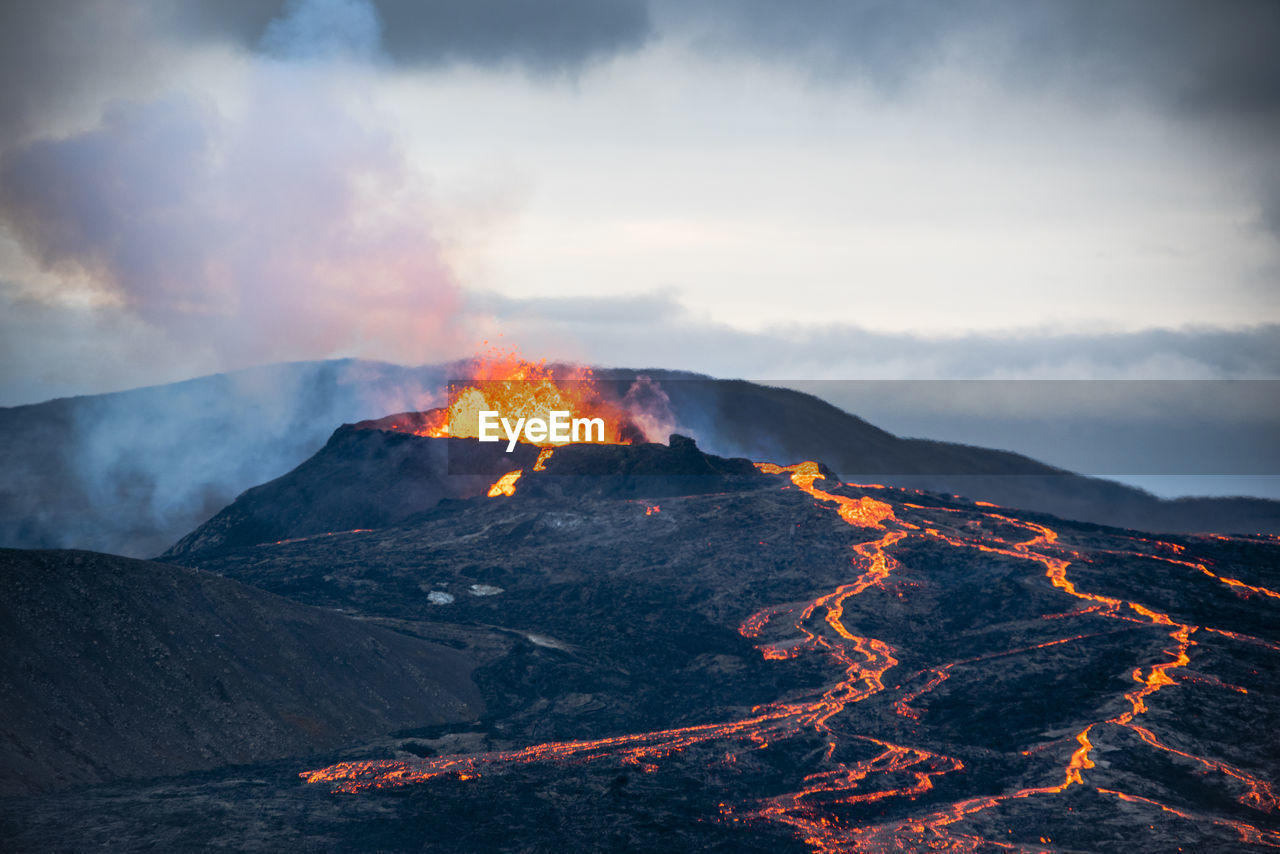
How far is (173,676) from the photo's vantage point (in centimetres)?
3769

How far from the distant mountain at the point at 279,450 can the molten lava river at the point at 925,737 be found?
51295 mm

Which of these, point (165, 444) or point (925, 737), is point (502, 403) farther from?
point (925, 737)

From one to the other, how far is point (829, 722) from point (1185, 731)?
476 inches

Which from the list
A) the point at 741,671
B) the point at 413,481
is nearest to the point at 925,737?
the point at 741,671

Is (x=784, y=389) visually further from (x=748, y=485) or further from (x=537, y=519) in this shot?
(x=537, y=519)

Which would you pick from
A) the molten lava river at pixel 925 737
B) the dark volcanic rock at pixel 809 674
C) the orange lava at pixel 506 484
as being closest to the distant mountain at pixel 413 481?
the orange lava at pixel 506 484

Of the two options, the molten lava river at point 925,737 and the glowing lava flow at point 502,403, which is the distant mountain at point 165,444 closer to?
the glowing lava flow at point 502,403

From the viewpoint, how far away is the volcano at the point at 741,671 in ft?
A: 102

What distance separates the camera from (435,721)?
142 feet

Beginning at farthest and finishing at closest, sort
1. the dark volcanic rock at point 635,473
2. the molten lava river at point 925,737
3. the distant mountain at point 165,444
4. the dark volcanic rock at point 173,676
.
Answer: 1. the distant mountain at point 165,444
2. the dark volcanic rock at point 635,473
3. the dark volcanic rock at point 173,676
4. the molten lava river at point 925,737

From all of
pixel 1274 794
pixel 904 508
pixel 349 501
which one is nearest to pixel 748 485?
pixel 904 508

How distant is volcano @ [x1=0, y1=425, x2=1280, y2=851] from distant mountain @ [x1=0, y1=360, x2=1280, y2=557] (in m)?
30.7

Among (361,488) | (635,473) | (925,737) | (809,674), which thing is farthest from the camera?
(361,488)

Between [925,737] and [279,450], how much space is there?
317ft
